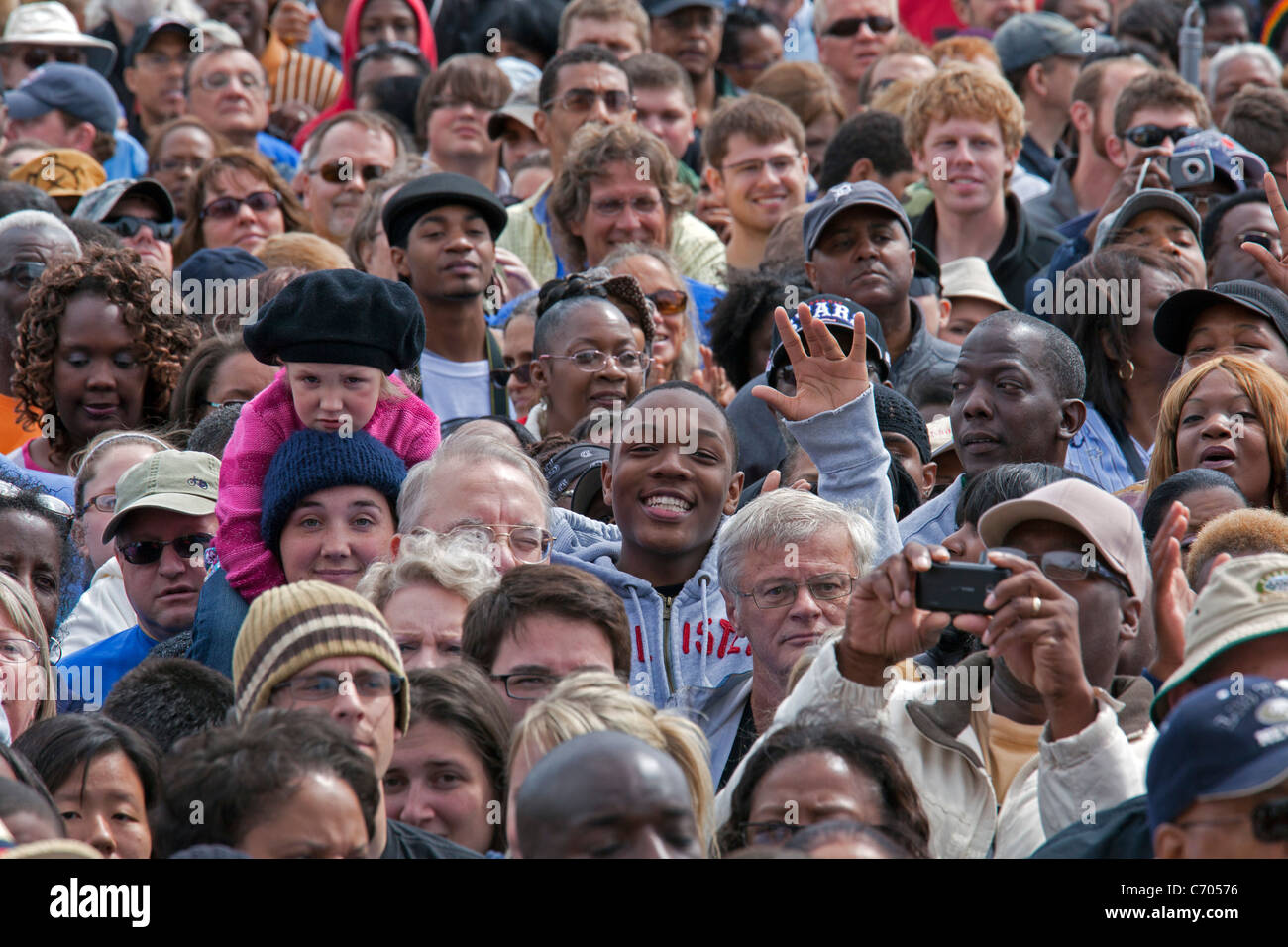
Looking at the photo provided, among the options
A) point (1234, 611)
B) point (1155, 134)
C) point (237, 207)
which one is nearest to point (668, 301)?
point (237, 207)

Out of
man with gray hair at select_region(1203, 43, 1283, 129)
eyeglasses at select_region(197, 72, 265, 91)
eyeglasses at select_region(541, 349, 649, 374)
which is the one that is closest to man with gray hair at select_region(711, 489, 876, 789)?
eyeglasses at select_region(541, 349, 649, 374)

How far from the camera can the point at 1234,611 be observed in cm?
443

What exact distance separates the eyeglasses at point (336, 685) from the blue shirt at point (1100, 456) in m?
3.22

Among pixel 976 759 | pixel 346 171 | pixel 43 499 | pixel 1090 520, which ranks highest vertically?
pixel 346 171

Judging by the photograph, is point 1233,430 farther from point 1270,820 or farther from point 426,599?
point 1270,820

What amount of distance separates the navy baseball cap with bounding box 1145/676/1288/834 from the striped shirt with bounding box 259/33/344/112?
10.0 m

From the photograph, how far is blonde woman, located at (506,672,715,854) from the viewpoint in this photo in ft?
15.1

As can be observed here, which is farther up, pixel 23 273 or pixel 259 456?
pixel 23 273

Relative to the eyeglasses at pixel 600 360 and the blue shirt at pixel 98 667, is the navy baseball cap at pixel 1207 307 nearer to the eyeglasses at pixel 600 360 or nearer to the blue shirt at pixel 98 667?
the eyeglasses at pixel 600 360

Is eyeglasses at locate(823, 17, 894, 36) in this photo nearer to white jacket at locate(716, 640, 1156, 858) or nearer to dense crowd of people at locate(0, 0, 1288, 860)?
dense crowd of people at locate(0, 0, 1288, 860)

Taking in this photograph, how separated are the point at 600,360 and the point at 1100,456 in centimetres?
184

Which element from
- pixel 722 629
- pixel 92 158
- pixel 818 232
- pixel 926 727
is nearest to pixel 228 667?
pixel 722 629

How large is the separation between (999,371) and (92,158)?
230 inches

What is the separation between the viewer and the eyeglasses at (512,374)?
829cm
